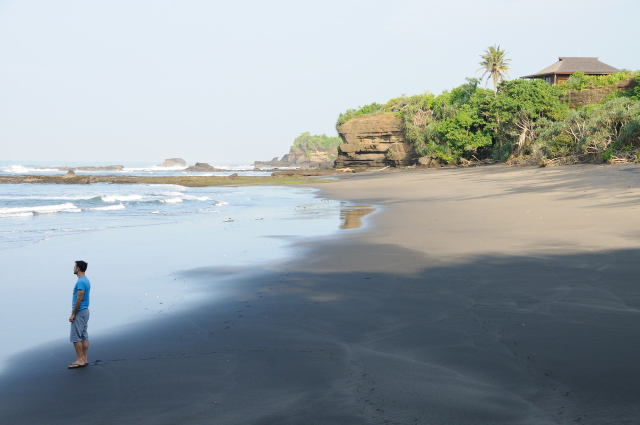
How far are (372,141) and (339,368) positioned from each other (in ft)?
193

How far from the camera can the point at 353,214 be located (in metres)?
19.2

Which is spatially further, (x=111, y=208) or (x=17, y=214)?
(x=111, y=208)

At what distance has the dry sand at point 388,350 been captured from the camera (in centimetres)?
411

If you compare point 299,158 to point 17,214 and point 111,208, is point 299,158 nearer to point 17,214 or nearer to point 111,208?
point 111,208

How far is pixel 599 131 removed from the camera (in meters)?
28.5

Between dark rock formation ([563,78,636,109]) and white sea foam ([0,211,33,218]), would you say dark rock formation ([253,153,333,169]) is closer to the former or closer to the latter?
dark rock formation ([563,78,636,109])

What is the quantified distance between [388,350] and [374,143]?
190 feet

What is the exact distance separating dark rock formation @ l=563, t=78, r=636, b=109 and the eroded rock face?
19.7 meters

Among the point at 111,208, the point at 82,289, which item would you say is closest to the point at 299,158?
the point at 111,208

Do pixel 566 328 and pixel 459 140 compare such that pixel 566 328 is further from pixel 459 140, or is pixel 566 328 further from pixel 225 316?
pixel 459 140

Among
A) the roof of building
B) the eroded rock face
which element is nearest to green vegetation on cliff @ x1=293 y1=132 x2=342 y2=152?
the eroded rock face

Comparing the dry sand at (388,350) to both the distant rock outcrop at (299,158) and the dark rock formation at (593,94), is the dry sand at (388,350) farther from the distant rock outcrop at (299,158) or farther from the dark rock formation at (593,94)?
the distant rock outcrop at (299,158)

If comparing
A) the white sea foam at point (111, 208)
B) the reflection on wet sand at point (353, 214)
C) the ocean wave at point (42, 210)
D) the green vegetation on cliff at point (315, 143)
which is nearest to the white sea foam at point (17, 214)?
the ocean wave at point (42, 210)

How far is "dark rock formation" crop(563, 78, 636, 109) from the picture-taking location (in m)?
38.3
